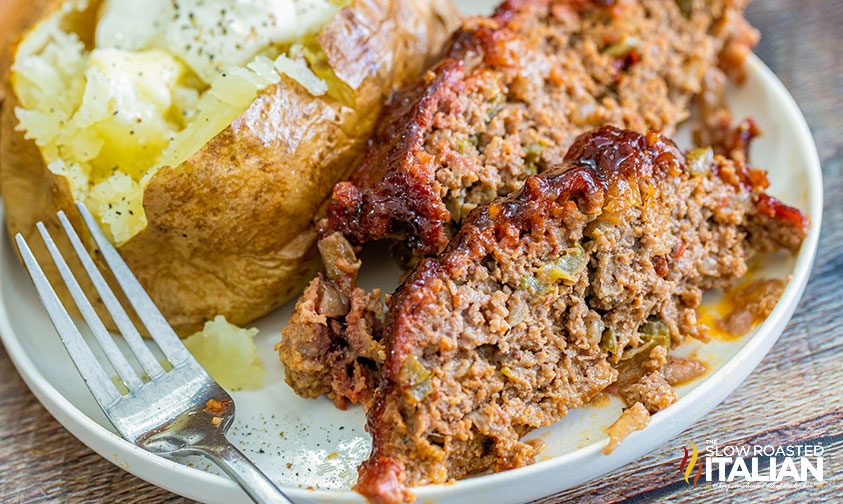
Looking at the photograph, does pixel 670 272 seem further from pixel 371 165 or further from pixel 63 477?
pixel 63 477

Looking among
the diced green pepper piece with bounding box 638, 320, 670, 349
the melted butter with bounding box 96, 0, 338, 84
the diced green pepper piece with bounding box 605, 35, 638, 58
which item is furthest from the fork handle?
the diced green pepper piece with bounding box 605, 35, 638, 58

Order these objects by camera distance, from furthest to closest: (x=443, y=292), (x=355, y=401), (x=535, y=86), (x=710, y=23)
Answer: (x=710, y=23) < (x=535, y=86) < (x=355, y=401) < (x=443, y=292)

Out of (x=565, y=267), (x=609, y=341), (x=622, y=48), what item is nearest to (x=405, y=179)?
(x=565, y=267)

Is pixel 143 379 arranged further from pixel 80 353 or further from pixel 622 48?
pixel 622 48

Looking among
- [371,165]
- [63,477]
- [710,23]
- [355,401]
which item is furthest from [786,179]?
[63,477]

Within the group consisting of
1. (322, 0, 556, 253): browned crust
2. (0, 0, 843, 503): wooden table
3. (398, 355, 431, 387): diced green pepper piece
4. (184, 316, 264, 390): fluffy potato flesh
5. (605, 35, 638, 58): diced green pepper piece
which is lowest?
(0, 0, 843, 503): wooden table

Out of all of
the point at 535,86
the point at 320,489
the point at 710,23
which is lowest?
the point at 320,489

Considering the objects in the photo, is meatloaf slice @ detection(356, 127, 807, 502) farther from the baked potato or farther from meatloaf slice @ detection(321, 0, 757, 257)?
the baked potato

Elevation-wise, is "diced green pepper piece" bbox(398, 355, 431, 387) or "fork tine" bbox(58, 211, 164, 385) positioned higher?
"fork tine" bbox(58, 211, 164, 385)

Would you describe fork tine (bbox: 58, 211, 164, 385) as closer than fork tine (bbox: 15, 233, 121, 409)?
No
